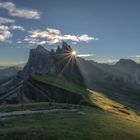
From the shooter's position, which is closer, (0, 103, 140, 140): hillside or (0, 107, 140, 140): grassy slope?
(0, 107, 140, 140): grassy slope

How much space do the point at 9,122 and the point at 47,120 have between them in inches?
288

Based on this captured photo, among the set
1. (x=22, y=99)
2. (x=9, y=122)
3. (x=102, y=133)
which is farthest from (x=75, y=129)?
(x=22, y=99)

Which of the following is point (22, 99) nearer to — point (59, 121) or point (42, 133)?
point (59, 121)

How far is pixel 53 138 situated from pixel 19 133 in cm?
512

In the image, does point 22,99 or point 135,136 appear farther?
point 22,99

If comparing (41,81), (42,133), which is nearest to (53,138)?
(42,133)

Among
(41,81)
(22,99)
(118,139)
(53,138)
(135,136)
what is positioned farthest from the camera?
(41,81)

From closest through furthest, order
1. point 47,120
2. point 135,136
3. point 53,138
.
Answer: point 53,138
point 135,136
point 47,120

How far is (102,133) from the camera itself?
172ft

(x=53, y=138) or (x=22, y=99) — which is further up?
(x=53, y=138)

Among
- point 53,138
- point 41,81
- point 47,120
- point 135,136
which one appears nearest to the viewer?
point 53,138

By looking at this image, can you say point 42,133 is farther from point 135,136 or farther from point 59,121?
point 135,136

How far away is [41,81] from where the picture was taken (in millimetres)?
170625

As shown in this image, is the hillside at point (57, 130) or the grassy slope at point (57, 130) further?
the hillside at point (57, 130)
